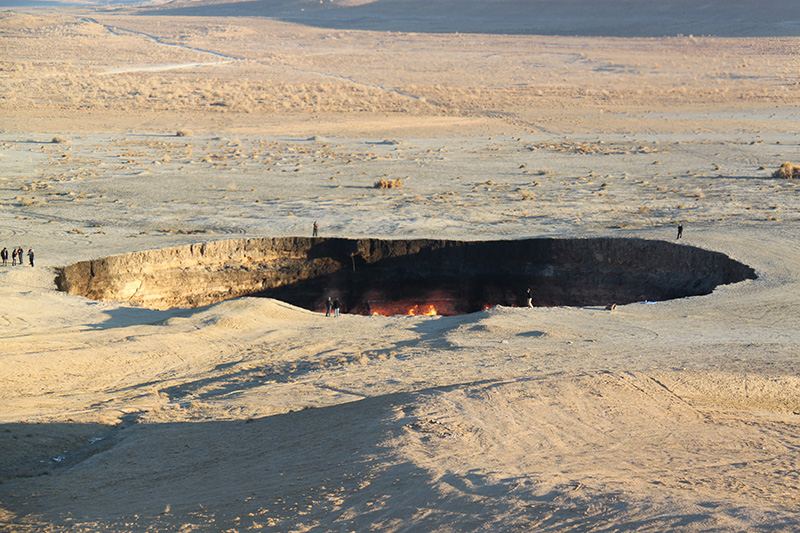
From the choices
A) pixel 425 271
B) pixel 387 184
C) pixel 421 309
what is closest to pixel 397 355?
pixel 425 271

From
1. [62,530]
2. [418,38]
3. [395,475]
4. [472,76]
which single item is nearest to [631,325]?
[395,475]

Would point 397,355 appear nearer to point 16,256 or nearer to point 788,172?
point 16,256

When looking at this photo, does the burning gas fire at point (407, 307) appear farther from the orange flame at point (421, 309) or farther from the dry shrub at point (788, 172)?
the dry shrub at point (788, 172)

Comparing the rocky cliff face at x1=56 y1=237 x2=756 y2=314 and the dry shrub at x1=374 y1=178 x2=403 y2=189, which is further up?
the dry shrub at x1=374 y1=178 x2=403 y2=189

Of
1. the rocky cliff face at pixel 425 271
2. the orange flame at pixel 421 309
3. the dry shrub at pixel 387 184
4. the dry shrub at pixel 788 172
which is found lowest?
the orange flame at pixel 421 309

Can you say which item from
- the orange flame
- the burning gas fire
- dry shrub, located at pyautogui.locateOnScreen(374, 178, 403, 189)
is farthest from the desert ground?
the orange flame

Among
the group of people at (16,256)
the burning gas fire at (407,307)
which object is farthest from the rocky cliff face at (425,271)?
the group of people at (16,256)

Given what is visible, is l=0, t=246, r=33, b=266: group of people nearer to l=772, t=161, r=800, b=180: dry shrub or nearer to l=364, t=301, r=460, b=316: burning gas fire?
l=364, t=301, r=460, b=316: burning gas fire
